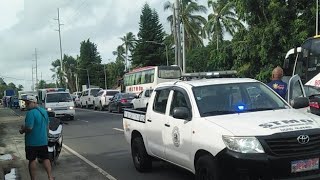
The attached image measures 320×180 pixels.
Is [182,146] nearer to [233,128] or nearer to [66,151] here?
[233,128]

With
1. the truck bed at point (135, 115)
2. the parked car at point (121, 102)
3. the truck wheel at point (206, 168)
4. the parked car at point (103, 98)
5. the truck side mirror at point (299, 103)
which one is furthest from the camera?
the parked car at point (103, 98)

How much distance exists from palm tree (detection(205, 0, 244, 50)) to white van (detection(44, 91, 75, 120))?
148 feet

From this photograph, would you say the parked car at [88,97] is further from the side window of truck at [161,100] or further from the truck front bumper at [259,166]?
the truck front bumper at [259,166]

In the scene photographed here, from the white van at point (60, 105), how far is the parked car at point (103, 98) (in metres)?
11.1

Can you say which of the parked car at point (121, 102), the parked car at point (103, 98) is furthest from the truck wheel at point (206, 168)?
the parked car at point (103, 98)

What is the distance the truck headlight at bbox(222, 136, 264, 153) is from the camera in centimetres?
630

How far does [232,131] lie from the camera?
6.48 meters

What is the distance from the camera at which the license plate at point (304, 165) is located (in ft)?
20.9

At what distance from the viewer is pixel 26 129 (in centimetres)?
830

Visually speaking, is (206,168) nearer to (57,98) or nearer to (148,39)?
(57,98)

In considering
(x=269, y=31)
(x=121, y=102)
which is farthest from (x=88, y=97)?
(x=269, y=31)

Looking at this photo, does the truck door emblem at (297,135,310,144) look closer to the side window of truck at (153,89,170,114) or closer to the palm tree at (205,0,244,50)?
the side window of truck at (153,89,170,114)

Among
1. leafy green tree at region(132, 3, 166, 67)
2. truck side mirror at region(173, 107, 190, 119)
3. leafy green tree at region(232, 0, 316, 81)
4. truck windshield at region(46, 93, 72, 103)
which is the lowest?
truck side mirror at region(173, 107, 190, 119)

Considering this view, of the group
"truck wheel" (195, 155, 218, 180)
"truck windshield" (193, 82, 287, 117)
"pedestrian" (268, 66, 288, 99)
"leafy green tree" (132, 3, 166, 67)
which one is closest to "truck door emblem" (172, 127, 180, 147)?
"truck windshield" (193, 82, 287, 117)
